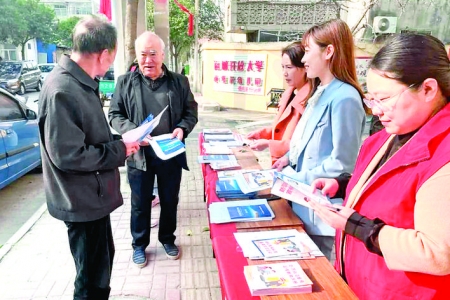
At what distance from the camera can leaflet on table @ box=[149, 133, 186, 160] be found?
2.37m

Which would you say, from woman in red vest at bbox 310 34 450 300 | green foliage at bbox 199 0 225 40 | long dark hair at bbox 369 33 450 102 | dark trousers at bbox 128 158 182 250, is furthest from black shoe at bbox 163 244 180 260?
green foliage at bbox 199 0 225 40

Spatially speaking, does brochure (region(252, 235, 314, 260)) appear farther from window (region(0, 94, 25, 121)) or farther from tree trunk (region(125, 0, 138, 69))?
window (region(0, 94, 25, 121))

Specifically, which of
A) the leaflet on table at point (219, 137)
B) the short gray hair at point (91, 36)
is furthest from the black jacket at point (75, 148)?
the leaflet on table at point (219, 137)

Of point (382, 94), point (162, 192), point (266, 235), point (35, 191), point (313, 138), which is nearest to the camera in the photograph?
point (382, 94)

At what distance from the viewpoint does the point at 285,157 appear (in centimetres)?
234

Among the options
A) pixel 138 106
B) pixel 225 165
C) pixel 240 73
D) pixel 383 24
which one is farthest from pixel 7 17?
pixel 225 165

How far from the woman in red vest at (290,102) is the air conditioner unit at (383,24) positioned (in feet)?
33.8

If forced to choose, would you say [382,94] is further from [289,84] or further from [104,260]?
[104,260]

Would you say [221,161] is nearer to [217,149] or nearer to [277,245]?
[217,149]

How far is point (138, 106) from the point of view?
2717 mm

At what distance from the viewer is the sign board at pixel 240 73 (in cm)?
1193

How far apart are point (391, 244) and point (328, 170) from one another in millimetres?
717

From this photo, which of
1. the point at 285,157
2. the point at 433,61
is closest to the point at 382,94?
the point at 433,61

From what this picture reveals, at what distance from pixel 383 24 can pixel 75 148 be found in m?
12.0
